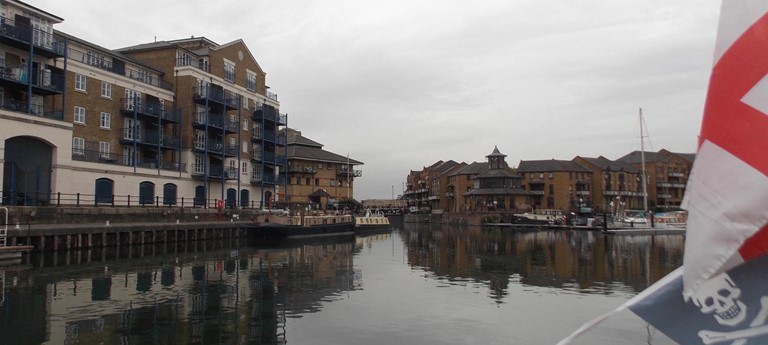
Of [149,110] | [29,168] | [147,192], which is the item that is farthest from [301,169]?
[29,168]

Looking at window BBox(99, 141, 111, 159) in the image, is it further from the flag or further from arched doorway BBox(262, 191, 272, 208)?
the flag

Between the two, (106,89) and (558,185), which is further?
(558,185)

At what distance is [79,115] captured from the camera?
137 feet

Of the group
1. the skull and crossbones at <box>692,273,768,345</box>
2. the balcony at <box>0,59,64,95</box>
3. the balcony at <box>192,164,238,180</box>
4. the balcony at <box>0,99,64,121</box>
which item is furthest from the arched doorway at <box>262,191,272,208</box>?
the skull and crossbones at <box>692,273,768,345</box>

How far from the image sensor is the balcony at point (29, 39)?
113 feet

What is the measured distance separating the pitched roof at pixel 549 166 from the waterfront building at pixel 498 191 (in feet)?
17.3

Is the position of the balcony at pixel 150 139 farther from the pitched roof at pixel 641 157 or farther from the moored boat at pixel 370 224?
the pitched roof at pixel 641 157

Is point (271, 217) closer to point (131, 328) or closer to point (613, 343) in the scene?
point (131, 328)

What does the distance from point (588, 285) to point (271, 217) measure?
30.6 metres

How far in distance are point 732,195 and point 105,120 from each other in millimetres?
48088

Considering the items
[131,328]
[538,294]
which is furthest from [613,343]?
[131,328]

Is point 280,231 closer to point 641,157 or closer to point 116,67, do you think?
point 116,67

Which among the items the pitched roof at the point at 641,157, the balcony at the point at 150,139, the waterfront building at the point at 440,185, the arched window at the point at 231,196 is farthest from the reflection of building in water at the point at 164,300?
the pitched roof at the point at 641,157

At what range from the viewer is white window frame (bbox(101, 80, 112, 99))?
43.7m
